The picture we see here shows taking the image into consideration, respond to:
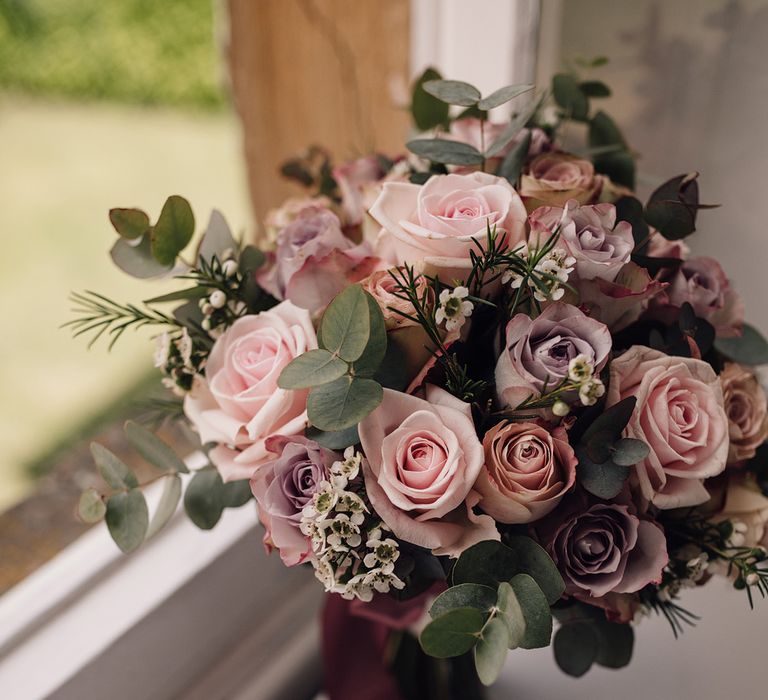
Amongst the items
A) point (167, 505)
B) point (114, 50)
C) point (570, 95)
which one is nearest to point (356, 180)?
point (570, 95)

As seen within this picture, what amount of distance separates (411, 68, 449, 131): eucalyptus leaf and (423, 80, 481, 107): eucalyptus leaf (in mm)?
91

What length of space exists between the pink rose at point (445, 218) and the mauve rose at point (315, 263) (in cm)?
2

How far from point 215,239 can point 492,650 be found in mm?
351

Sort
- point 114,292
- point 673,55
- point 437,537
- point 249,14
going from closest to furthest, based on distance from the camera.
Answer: point 437,537 < point 673,55 < point 249,14 < point 114,292

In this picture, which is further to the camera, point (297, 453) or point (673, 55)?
point (673, 55)

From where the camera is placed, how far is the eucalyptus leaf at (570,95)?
639 millimetres

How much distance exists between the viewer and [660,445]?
45 cm

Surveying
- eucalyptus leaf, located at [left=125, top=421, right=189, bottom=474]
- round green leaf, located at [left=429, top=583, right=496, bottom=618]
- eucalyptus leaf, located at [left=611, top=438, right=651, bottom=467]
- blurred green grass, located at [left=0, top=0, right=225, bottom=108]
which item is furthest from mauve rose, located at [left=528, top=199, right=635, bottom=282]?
blurred green grass, located at [left=0, top=0, right=225, bottom=108]

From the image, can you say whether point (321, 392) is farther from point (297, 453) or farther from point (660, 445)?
point (660, 445)

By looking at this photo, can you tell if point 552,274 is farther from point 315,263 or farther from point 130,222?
point 130,222

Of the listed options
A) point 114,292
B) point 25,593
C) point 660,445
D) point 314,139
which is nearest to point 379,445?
point 660,445

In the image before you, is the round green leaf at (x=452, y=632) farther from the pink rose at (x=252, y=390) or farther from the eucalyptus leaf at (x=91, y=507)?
the eucalyptus leaf at (x=91, y=507)

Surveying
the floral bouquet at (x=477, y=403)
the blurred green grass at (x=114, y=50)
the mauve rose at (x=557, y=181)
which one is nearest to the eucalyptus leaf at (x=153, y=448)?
the floral bouquet at (x=477, y=403)

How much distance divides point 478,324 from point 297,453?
0.16 meters
